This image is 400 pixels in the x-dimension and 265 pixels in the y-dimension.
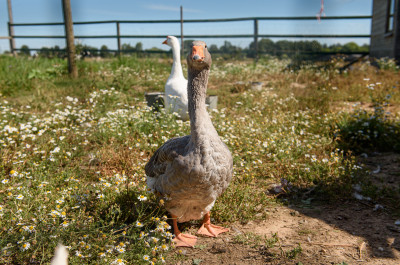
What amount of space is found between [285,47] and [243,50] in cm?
177

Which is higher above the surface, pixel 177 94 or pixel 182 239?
pixel 177 94

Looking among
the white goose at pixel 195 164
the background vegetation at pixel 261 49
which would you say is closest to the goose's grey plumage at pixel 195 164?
the white goose at pixel 195 164

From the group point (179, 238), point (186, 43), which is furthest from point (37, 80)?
point (179, 238)

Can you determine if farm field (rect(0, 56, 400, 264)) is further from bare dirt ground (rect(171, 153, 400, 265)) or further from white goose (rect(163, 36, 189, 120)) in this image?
white goose (rect(163, 36, 189, 120))

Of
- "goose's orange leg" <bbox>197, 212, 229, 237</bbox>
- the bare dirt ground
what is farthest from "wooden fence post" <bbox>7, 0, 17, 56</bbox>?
the bare dirt ground

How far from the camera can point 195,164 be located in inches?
92.7

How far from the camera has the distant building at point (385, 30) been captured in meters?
10.7

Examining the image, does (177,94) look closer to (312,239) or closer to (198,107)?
(198,107)

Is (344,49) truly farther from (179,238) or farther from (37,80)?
(179,238)

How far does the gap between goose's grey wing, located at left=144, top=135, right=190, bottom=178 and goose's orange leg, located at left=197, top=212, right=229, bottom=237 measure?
2.15 ft

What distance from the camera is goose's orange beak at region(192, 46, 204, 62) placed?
7.70 ft

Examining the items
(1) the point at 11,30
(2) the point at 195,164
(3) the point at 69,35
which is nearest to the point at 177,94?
(2) the point at 195,164

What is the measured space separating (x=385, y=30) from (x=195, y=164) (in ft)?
40.5

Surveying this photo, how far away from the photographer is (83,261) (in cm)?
→ 218
